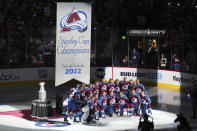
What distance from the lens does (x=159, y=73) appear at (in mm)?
24516

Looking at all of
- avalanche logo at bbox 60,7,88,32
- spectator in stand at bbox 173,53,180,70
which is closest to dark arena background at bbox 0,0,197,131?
spectator in stand at bbox 173,53,180,70

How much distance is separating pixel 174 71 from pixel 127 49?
3297 mm

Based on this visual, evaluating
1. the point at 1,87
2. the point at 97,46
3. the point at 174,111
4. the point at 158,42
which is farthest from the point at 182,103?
the point at 1,87

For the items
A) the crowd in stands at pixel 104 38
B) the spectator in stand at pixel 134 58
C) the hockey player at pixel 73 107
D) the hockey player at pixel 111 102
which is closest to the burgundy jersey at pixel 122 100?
the hockey player at pixel 111 102

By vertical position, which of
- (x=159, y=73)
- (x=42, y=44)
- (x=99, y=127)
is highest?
(x=42, y=44)

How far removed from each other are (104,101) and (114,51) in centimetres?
918

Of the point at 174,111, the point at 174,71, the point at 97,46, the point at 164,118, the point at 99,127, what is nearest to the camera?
the point at 99,127

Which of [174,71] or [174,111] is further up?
[174,71]

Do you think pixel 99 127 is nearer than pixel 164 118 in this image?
Yes

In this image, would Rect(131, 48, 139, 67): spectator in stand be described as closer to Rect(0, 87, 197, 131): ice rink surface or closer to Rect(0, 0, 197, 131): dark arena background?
Rect(0, 0, 197, 131): dark arena background

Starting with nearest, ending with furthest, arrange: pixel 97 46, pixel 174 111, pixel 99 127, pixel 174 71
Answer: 1. pixel 99 127
2. pixel 174 111
3. pixel 174 71
4. pixel 97 46

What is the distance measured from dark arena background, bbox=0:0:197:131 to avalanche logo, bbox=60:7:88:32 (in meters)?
3.54

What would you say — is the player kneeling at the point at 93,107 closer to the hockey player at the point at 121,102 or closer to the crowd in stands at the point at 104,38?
the hockey player at the point at 121,102

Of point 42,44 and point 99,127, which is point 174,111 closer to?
point 99,127
